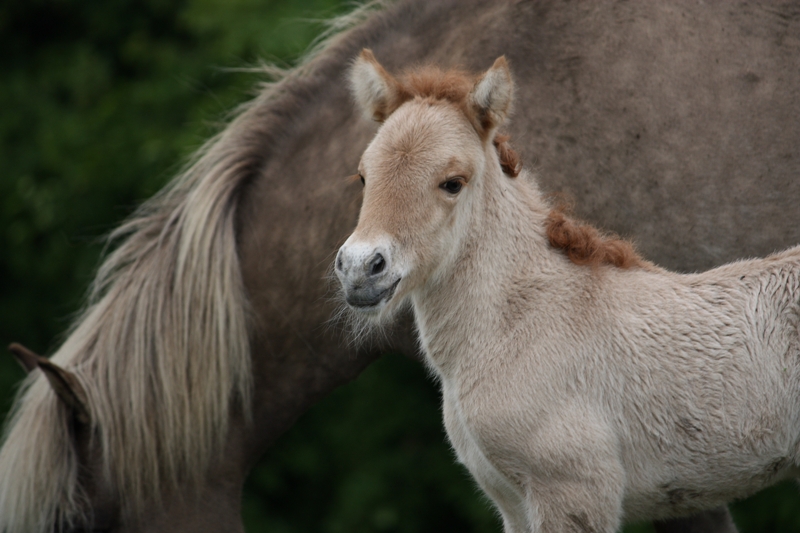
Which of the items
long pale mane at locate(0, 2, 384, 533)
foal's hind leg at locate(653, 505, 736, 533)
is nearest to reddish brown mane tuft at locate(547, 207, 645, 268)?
foal's hind leg at locate(653, 505, 736, 533)

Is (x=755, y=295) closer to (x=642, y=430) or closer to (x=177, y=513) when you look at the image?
(x=642, y=430)

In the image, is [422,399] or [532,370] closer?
[532,370]

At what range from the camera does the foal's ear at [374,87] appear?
257cm

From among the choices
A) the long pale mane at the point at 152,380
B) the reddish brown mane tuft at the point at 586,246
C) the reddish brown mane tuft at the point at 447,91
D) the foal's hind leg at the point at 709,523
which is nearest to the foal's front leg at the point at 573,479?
the reddish brown mane tuft at the point at 586,246

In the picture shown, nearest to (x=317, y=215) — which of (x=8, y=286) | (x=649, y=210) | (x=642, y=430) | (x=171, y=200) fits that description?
(x=171, y=200)

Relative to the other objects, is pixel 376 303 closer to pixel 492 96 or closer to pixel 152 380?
pixel 492 96

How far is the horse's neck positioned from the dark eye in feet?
0.48

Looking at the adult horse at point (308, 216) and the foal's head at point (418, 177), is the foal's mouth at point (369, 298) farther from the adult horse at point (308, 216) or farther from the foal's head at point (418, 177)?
the adult horse at point (308, 216)

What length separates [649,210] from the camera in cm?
317

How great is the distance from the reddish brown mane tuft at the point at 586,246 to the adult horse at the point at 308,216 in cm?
67

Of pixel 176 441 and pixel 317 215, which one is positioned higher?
pixel 317 215

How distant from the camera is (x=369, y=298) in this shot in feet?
7.30

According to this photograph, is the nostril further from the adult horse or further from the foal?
the adult horse

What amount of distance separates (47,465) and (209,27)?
4.47 metres
